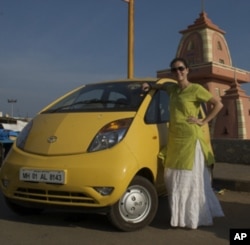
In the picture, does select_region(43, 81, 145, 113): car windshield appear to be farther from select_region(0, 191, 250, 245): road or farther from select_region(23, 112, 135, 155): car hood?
select_region(0, 191, 250, 245): road

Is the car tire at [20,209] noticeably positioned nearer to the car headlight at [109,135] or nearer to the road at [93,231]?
the road at [93,231]

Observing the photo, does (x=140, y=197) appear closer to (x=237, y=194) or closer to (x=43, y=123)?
(x=43, y=123)

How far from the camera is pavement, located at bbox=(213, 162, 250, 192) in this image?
7.04 metres

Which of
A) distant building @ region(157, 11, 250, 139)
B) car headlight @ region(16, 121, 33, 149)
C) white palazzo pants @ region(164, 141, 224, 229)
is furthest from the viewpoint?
distant building @ region(157, 11, 250, 139)

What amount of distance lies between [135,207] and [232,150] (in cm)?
708

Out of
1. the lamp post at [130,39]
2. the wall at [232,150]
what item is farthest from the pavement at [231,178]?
the lamp post at [130,39]

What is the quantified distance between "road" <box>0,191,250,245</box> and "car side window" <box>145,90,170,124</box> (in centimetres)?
112

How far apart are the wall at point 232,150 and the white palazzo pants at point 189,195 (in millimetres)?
6337

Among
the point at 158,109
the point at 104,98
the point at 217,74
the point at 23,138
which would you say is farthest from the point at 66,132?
the point at 217,74

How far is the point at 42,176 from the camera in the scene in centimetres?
401

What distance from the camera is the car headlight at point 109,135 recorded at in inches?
160

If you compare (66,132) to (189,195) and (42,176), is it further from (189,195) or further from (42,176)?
(189,195)

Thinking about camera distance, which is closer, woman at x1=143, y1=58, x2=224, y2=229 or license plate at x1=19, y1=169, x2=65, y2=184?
license plate at x1=19, y1=169, x2=65, y2=184

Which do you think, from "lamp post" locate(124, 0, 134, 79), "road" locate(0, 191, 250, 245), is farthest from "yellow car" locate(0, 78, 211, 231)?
"lamp post" locate(124, 0, 134, 79)
